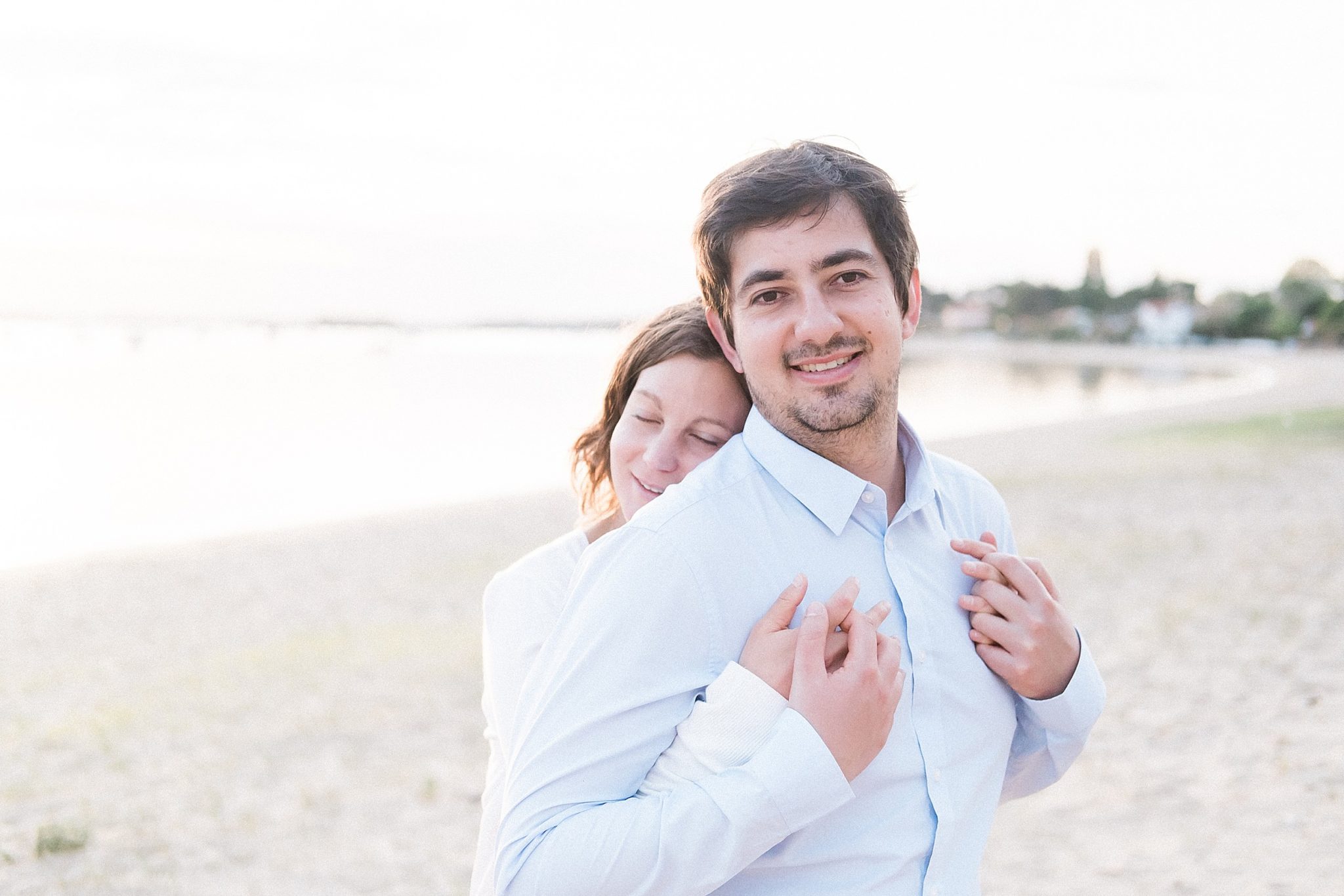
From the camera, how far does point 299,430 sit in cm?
3462

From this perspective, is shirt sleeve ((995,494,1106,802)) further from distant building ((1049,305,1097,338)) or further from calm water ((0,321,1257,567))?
distant building ((1049,305,1097,338))

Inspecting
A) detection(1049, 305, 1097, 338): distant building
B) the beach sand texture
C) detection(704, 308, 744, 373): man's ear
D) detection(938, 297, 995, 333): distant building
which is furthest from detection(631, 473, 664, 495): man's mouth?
detection(938, 297, 995, 333): distant building

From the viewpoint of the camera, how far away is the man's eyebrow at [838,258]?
199 cm

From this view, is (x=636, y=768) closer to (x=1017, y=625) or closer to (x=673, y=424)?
(x=1017, y=625)

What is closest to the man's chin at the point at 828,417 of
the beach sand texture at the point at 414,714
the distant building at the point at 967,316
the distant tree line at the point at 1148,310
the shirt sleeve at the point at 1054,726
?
the shirt sleeve at the point at 1054,726

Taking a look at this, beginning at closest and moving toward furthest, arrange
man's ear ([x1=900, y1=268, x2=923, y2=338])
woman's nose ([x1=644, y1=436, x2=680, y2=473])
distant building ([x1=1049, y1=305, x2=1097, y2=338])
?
man's ear ([x1=900, y1=268, x2=923, y2=338]), woman's nose ([x1=644, y1=436, x2=680, y2=473]), distant building ([x1=1049, y1=305, x2=1097, y2=338])

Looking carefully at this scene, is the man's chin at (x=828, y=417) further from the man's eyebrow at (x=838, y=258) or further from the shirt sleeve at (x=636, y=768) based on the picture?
the shirt sleeve at (x=636, y=768)

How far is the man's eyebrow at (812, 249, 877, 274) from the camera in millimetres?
1986

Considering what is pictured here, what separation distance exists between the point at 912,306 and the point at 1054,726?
0.89 m

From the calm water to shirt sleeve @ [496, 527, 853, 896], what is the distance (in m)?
1.38

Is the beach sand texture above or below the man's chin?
below

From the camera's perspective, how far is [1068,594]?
9.07m

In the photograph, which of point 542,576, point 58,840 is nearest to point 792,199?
point 542,576

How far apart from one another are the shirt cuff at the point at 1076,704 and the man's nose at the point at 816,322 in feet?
2.46
